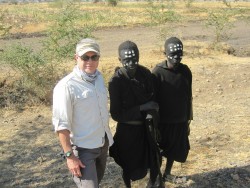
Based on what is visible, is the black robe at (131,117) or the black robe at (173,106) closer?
the black robe at (131,117)

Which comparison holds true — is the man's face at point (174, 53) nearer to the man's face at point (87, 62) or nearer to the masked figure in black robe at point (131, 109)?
the masked figure in black robe at point (131, 109)

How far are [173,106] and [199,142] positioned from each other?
6.73 ft

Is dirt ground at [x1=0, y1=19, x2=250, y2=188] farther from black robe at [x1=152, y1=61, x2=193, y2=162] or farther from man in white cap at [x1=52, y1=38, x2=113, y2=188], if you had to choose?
man in white cap at [x1=52, y1=38, x2=113, y2=188]

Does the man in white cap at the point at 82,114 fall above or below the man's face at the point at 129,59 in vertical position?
below

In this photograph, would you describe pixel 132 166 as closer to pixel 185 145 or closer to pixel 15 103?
pixel 185 145

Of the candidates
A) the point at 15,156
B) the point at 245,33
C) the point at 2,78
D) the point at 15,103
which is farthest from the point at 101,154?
the point at 245,33

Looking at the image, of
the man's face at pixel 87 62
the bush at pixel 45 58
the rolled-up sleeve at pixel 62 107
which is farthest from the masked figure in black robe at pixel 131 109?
the bush at pixel 45 58

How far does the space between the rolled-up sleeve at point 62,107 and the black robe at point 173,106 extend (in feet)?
3.76

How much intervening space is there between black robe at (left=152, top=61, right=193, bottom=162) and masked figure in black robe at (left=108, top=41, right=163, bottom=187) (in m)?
0.26

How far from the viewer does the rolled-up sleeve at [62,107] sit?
2.59 metres

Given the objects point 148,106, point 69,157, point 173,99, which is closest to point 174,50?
point 173,99

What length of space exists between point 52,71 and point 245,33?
14.7 meters

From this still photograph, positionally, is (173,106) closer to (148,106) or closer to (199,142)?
(148,106)

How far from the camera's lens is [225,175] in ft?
14.1
